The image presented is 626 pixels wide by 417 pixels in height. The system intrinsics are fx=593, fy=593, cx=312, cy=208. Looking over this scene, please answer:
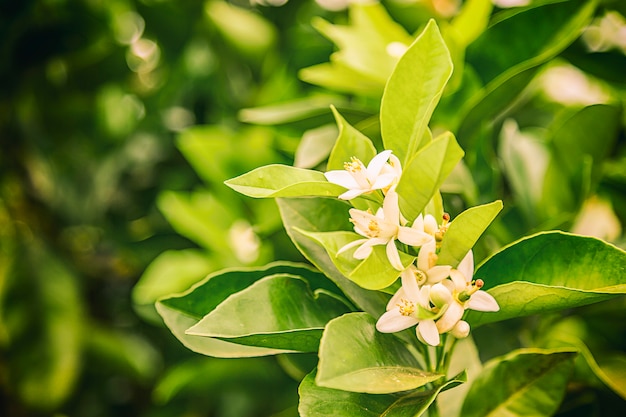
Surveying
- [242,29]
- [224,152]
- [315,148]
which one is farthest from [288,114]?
[242,29]

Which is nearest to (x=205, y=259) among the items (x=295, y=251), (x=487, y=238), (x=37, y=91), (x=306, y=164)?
(x=295, y=251)

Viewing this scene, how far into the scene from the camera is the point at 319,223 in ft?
1.73

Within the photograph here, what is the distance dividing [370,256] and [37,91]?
1.07 metres

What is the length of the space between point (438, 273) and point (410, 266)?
0.02 metres

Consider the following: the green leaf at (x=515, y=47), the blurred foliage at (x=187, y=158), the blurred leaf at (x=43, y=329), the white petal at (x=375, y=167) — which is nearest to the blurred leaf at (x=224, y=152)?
the blurred foliage at (x=187, y=158)

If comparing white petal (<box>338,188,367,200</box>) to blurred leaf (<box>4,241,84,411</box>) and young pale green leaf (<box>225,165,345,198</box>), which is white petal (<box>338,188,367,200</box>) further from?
blurred leaf (<box>4,241,84,411</box>)

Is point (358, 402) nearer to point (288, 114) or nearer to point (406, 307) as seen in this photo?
point (406, 307)

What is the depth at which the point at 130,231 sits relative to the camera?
1232 mm

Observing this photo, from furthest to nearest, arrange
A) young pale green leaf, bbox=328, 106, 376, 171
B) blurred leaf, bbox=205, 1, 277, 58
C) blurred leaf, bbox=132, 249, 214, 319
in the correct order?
blurred leaf, bbox=205, 1, 277, 58 < blurred leaf, bbox=132, 249, 214, 319 < young pale green leaf, bbox=328, 106, 376, 171

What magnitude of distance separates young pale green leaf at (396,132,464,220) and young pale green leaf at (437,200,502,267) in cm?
3

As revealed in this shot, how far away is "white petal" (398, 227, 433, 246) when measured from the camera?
43 cm

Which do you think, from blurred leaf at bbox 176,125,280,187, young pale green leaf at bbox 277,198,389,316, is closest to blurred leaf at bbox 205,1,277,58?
blurred leaf at bbox 176,125,280,187

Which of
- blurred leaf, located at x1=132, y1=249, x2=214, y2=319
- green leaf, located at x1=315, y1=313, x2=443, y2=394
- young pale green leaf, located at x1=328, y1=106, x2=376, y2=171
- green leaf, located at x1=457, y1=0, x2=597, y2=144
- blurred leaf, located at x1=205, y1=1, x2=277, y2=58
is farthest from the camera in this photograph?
blurred leaf, located at x1=205, y1=1, x2=277, y2=58

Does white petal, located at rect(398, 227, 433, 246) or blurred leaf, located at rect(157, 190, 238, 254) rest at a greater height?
white petal, located at rect(398, 227, 433, 246)
